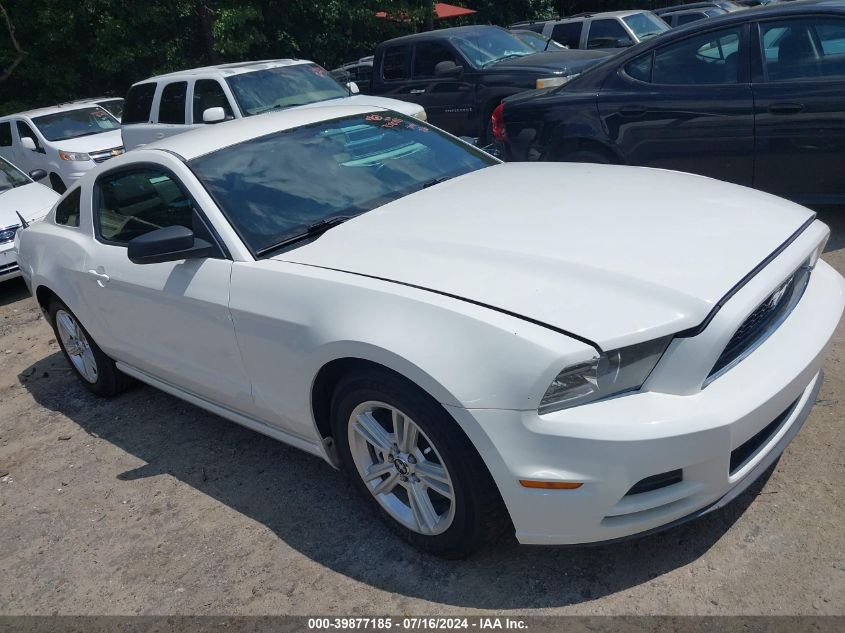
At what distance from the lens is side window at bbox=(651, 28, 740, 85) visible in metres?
5.68

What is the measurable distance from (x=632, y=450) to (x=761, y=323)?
0.80 metres

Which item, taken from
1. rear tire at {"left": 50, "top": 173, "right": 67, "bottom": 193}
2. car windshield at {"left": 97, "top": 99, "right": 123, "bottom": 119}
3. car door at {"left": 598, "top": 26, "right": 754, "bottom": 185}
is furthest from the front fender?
car windshield at {"left": 97, "top": 99, "right": 123, "bottom": 119}

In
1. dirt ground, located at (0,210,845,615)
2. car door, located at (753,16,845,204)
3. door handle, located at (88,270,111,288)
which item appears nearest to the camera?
dirt ground, located at (0,210,845,615)

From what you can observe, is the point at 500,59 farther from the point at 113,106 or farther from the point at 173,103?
the point at 113,106

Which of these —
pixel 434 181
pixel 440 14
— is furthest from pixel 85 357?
pixel 440 14

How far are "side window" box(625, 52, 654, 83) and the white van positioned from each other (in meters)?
8.53

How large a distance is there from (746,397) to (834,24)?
4.00 meters

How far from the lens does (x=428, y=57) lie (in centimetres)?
1062

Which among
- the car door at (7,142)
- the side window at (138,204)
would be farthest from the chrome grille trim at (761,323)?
the car door at (7,142)

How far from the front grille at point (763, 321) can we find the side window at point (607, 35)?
10.7m

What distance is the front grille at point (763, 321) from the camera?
2.59 m

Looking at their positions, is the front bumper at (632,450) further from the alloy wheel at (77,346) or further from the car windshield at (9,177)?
the car windshield at (9,177)

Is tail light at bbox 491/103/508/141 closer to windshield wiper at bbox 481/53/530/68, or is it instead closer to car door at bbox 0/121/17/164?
windshield wiper at bbox 481/53/530/68

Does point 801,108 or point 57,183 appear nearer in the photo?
point 801,108
